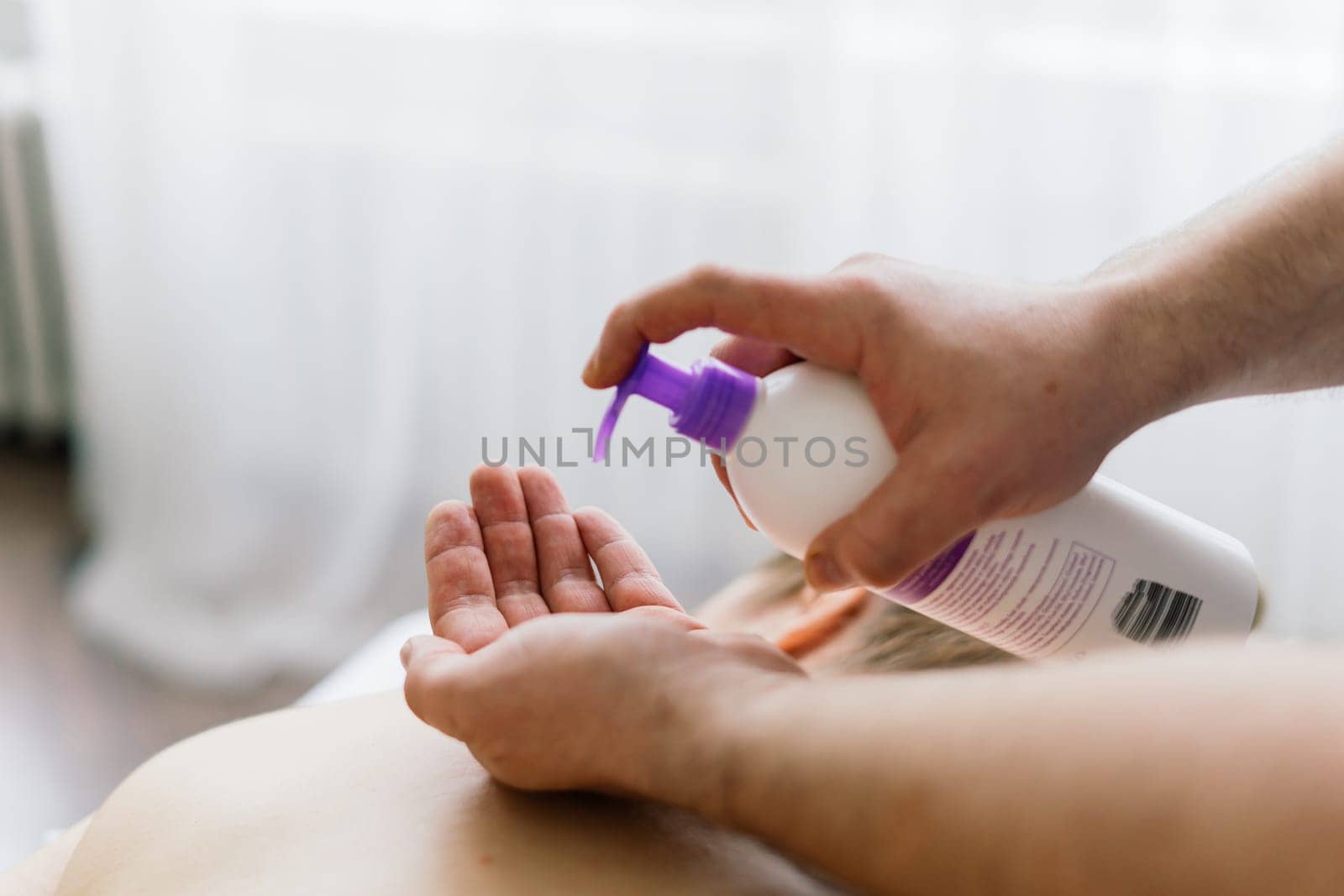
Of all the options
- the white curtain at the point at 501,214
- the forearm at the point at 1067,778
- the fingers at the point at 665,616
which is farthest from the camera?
the white curtain at the point at 501,214

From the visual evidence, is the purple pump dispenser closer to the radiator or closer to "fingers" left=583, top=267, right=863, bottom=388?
"fingers" left=583, top=267, right=863, bottom=388

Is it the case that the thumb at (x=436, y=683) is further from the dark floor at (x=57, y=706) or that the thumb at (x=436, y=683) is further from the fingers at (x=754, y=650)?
the dark floor at (x=57, y=706)

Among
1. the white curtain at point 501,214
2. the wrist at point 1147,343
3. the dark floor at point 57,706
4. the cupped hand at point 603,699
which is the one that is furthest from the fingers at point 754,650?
the dark floor at point 57,706

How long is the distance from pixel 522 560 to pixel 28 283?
1656 mm

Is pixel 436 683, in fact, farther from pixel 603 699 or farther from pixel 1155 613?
pixel 1155 613

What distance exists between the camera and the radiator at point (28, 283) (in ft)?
6.63

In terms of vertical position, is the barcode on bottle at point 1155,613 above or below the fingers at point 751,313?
below

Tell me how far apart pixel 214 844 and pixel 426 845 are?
13 cm

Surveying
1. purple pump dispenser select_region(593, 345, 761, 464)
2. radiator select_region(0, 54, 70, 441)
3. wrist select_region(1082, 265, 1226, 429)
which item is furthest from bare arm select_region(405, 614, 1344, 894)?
radiator select_region(0, 54, 70, 441)

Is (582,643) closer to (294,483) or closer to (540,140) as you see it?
(540,140)

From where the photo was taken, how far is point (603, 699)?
631 millimetres

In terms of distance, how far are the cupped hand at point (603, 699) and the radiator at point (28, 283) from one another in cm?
175

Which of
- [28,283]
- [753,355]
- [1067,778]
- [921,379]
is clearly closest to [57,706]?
[28,283]

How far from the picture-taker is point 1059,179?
150 centimetres
